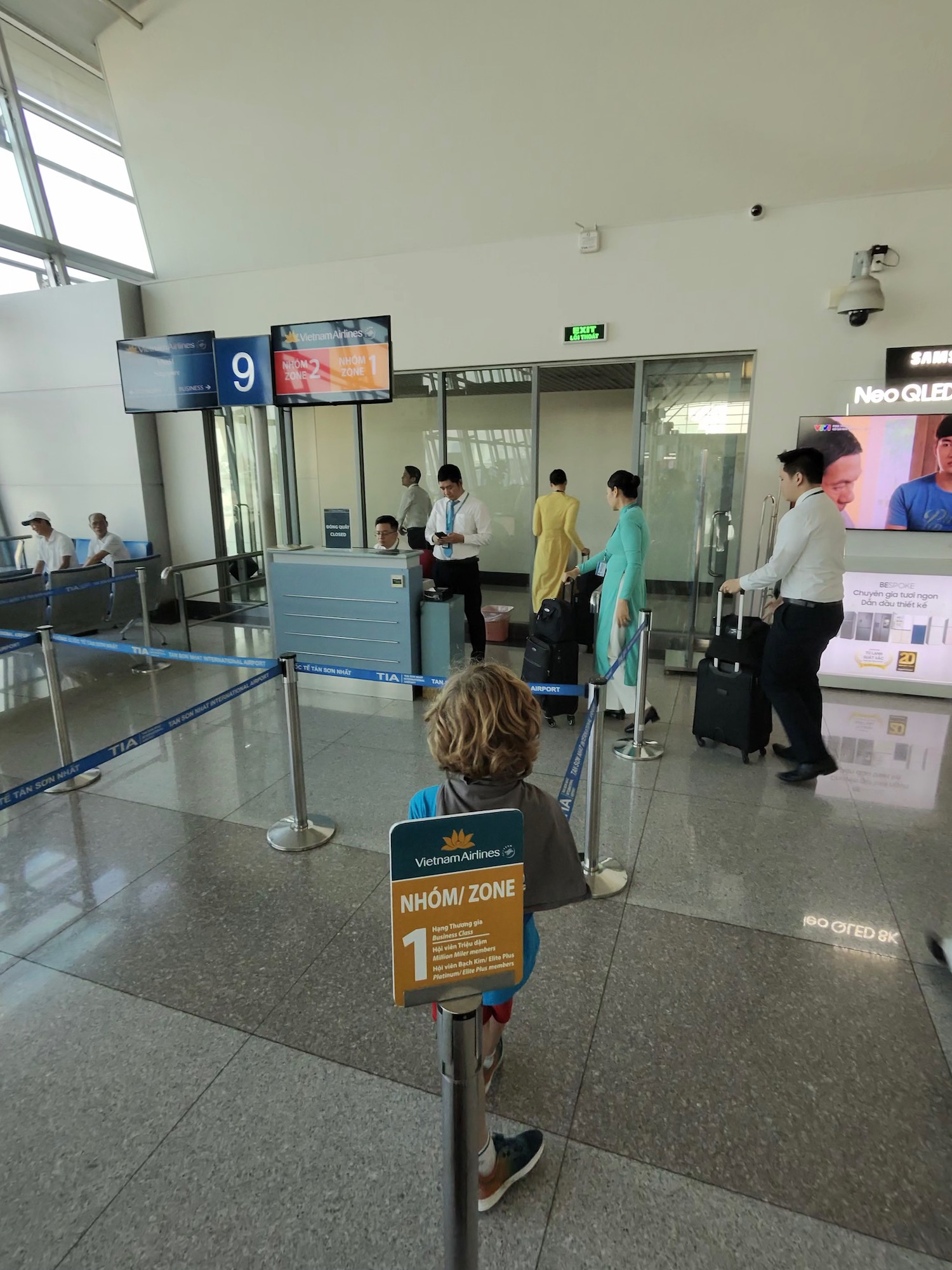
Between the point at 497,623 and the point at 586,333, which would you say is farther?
the point at 497,623

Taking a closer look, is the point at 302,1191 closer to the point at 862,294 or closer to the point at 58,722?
the point at 58,722

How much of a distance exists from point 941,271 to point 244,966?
7.68 m

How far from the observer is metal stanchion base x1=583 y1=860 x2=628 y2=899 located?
305 cm

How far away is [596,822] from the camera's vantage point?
311 cm

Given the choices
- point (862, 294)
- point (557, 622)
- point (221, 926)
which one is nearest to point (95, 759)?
point (221, 926)

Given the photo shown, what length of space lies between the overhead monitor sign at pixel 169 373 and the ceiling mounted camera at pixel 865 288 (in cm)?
609

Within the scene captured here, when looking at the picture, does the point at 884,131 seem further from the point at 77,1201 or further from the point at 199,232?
the point at 77,1201

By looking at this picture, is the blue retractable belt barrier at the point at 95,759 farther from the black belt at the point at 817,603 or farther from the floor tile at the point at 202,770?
the black belt at the point at 817,603

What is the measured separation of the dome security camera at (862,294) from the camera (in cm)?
580

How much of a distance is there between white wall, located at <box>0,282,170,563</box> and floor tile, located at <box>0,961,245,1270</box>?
8.24 metres

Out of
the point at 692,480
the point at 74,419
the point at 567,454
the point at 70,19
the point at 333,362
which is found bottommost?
the point at 692,480

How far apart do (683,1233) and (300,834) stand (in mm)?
2429

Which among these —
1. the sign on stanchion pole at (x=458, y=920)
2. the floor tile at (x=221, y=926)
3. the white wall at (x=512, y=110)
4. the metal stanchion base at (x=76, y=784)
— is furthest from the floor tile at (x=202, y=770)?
the white wall at (x=512, y=110)

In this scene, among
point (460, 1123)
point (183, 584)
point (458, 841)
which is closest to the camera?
point (458, 841)
